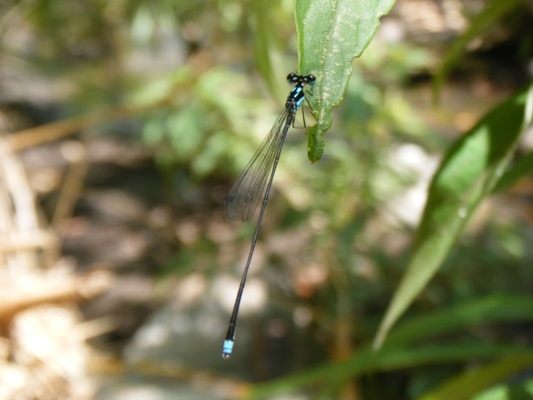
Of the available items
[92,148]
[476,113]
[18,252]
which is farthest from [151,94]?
[476,113]

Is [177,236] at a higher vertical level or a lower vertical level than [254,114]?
lower

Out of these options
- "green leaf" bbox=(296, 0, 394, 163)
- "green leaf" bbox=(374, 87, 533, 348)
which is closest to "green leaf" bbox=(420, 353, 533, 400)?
"green leaf" bbox=(374, 87, 533, 348)

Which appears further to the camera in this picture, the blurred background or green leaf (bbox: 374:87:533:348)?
the blurred background

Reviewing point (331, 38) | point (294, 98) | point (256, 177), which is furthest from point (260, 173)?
point (331, 38)

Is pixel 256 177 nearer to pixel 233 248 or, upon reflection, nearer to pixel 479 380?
pixel 479 380

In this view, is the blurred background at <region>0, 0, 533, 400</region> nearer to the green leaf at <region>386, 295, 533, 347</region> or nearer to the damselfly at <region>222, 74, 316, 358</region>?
the damselfly at <region>222, 74, 316, 358</region>

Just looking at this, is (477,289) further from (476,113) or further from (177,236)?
(476,113)

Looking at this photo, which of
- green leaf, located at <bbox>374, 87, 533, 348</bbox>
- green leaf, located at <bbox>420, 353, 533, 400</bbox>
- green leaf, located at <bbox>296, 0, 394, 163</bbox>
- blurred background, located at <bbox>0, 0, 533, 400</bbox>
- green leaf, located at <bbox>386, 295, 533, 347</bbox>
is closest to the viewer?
green leaf, located at <bbox>296, 0, 394, 163</bbox>
